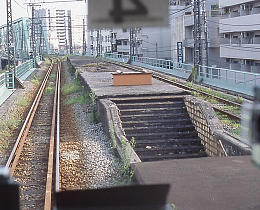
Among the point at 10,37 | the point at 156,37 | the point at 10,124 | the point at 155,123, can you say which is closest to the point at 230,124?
the point at 155,123

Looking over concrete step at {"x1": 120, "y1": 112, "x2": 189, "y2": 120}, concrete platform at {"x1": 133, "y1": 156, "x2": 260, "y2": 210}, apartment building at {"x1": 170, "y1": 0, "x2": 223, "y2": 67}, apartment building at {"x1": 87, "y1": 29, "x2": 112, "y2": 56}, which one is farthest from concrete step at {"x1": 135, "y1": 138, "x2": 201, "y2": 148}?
apartment building at {"x1": 87, "y1": 29, "x2": 112, "y2": 56}

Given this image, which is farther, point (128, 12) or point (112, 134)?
point (112, 134)

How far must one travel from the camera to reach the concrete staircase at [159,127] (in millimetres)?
7219

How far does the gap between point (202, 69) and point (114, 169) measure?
40.0 ft

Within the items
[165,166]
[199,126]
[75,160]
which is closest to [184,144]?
[199,126]

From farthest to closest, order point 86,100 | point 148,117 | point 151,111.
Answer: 1. point 86,100
2. point 151,111
3. point 148,117

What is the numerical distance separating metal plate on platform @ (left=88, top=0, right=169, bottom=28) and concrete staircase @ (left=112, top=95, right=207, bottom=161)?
6.30 m

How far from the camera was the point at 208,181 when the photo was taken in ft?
12.7

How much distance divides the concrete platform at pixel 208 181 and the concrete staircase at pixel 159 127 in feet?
7.66

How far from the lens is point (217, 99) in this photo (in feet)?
37.1

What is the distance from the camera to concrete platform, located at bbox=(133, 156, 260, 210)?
10.6 ft

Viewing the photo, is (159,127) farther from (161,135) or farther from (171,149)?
(171,149)

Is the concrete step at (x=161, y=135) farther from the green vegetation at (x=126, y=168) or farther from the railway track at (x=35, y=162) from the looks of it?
the green vegetation at (x=126, y=168)

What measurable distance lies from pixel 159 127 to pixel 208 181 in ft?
14.2
